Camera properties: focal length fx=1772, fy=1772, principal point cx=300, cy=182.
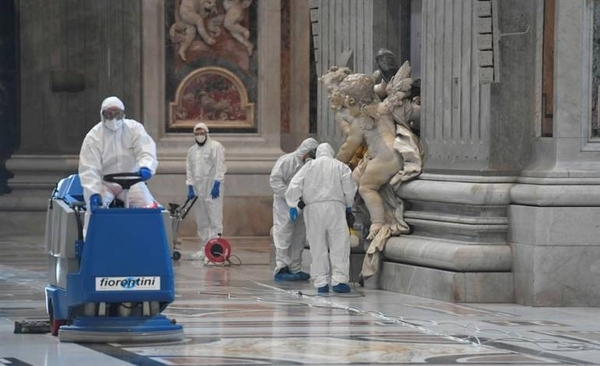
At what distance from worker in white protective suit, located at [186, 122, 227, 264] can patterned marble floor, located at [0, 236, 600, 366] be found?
14.1 ft

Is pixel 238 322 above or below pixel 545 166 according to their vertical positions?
below

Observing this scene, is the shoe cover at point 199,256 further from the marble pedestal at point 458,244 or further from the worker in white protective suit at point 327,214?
the marble pedestal at point 458,244

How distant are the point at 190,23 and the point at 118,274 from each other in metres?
14.2

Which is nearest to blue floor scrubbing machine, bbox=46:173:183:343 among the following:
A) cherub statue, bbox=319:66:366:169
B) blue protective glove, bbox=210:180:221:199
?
cherub statue, bbox=319:66:366:169

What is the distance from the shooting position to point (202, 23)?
89.5 ft

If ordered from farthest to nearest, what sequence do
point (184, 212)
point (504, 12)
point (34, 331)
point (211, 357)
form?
1. point (184, 212)
2. point (504, 12)
3. point (34, 331)
4. point (211, 357)

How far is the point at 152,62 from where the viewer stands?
2734 centimetres

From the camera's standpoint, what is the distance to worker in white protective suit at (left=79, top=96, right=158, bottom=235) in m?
14.1

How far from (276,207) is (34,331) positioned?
6.56m

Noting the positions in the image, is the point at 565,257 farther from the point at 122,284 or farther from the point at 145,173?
the point at 122,284

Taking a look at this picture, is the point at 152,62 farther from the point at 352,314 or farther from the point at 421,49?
the point at 352,314

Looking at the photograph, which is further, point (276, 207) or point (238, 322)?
point (276, 207)

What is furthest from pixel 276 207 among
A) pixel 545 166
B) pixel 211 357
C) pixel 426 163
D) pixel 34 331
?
pixel 211 357

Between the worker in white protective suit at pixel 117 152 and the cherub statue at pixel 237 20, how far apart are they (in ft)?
43.2
